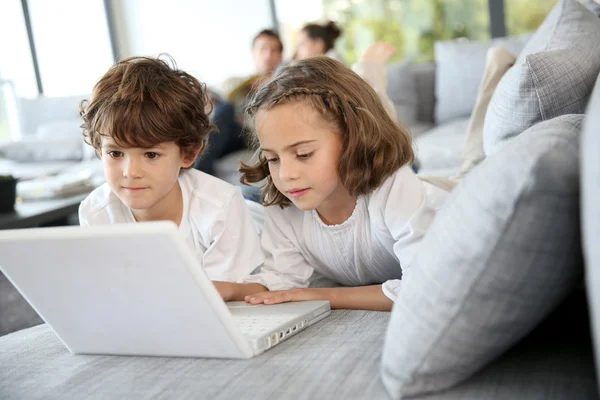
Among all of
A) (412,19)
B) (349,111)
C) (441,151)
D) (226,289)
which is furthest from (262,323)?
(412,19)

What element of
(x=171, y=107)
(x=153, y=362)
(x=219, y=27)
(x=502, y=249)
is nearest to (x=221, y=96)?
(x=219, y=27)

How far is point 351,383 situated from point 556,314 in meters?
0.39

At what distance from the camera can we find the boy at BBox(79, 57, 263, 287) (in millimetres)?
1566

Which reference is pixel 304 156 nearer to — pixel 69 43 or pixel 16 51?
pixel 16 51

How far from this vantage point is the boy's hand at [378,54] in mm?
2600

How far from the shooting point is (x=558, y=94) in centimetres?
151

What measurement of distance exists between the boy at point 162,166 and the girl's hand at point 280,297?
168 millimetres

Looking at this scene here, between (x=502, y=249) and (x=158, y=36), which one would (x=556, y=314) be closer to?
(x=502, y=249)

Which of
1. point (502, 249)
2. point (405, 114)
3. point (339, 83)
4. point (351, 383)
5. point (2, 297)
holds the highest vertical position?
point (339, 83)

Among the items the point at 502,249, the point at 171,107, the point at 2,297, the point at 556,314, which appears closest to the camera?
the point at 502,249

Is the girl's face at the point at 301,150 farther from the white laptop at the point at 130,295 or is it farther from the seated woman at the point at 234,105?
the seated woman at the point at 234,105

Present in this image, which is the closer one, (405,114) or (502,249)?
(502,249)

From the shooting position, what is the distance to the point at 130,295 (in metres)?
1.05

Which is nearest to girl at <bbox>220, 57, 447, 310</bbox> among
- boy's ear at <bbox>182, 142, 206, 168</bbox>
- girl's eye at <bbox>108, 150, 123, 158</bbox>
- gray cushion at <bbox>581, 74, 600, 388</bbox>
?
boy's ear at <bbox>182, 142, 206, 168</bbox>
